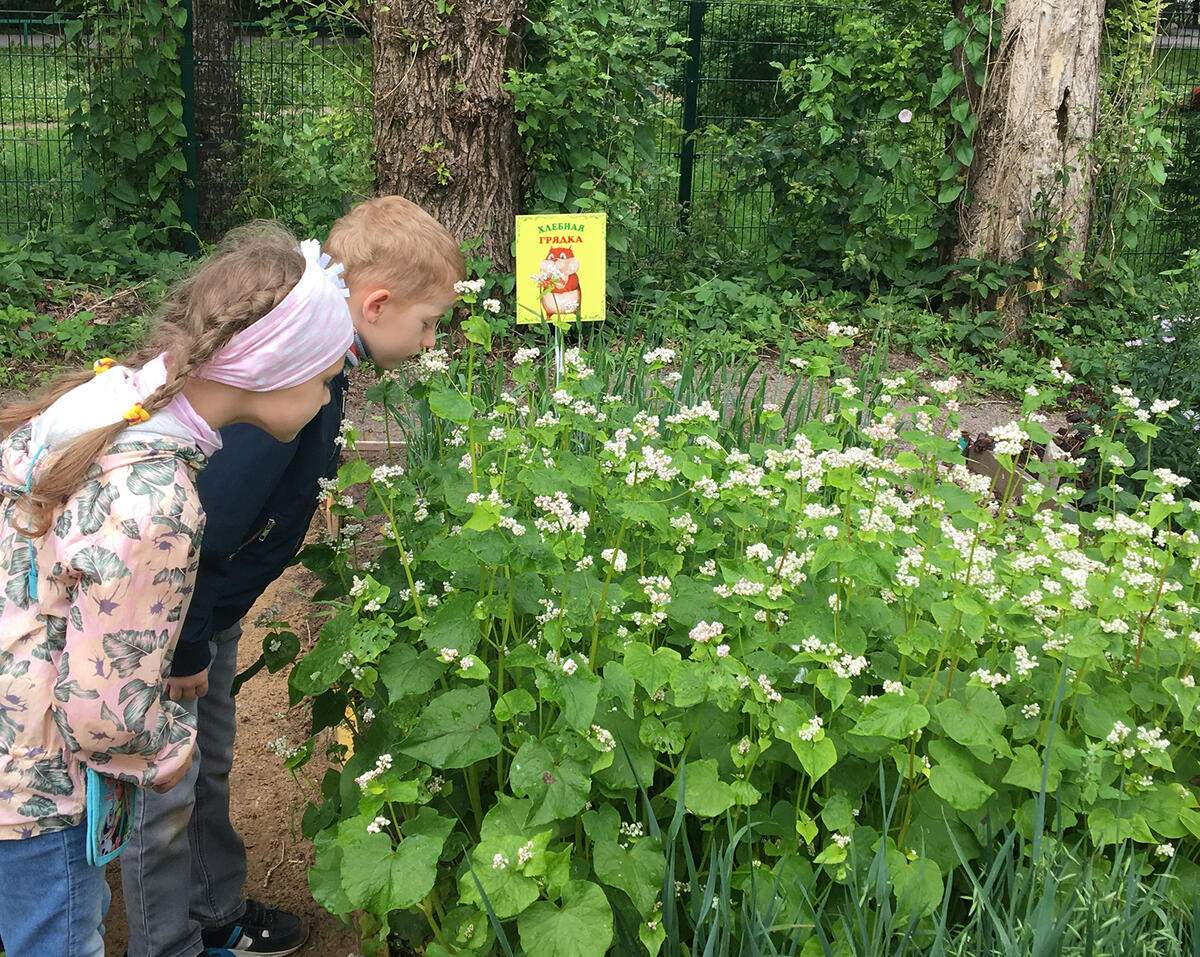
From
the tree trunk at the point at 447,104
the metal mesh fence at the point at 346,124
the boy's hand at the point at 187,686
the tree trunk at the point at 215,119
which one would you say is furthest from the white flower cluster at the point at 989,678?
the tree trunk at the point at 215,119

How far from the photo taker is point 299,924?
2.65m

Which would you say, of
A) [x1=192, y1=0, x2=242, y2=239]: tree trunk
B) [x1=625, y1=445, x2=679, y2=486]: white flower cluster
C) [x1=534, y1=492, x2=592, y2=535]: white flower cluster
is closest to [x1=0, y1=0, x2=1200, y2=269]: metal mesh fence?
[x1=192, y1=0, x2=242, y2=239]: tree trunk

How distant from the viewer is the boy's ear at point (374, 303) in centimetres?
230

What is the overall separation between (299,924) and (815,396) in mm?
3427

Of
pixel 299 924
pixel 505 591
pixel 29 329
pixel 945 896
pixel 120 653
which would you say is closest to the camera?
pixel 120 653

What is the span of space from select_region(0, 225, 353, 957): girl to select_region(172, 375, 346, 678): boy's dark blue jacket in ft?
0.67

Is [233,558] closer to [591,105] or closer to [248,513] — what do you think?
[248,513]

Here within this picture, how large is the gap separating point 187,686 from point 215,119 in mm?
6028

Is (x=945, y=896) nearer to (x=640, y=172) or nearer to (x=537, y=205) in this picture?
(x=537, y=205)

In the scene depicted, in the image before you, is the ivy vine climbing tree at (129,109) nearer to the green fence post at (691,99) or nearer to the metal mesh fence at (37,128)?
the metal mesh fence at (37,128)

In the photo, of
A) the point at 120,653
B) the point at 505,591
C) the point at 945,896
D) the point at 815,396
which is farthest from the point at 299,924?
the point at 815,396

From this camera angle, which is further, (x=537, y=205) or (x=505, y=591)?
(x=537, y=205)

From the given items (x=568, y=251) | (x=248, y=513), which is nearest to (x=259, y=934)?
(x=248, y=513)

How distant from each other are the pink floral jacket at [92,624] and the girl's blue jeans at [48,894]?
4cm
